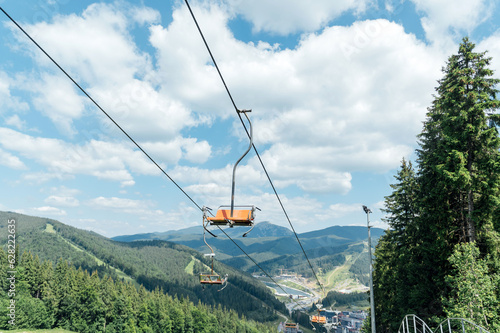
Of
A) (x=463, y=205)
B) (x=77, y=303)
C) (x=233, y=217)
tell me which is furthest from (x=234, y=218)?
(x=77, y=303)

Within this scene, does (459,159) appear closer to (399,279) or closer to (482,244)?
(482,244)

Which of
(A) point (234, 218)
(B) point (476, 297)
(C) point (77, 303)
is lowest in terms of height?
(C) point (77, 303)

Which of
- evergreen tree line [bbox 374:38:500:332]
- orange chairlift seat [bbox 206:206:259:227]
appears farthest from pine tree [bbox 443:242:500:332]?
orange chairlift seat [bbox 206:206:259:227]

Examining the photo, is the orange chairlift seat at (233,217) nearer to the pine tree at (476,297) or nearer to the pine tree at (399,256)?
the pine tree at (476,297)

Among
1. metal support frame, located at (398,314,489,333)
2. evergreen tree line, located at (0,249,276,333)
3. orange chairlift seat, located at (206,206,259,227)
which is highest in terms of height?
orange chairlift seat, located at (206,206,259,227)

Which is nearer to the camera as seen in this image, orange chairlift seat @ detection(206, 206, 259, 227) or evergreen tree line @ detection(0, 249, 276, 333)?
orange chairlift seat @ detection(206, 206, 259, 227)

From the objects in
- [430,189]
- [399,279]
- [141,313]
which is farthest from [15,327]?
[430,189]

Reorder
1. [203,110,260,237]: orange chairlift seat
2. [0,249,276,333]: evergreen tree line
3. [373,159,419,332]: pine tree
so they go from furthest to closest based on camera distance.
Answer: [0,249,276,333]: evergreen tree line
[373,159,419,332]: pine tree
[203,110,260,237]: orange chairlift seat

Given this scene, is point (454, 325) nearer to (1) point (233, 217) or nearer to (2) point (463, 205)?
(2) point (463, 205)

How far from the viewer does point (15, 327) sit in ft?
240

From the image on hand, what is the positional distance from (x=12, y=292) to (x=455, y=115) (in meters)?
102

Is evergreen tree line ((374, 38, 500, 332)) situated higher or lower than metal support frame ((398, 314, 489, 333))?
higher

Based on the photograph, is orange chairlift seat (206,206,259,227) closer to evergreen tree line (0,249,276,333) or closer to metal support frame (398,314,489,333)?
metal support frame (398,314,489,333)

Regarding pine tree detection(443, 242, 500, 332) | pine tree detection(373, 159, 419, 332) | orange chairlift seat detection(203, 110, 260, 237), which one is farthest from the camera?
pine tree detection(373, 159, 419, 332)
